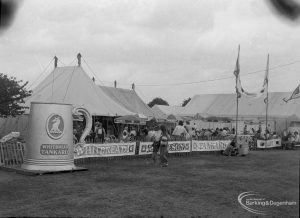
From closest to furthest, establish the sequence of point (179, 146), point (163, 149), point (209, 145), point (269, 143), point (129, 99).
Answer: point (163, 149), point (179, 146), point (209, 145), point (269, 143), point (129, 99)

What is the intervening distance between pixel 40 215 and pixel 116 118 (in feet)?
63.5

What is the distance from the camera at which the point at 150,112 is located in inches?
1282

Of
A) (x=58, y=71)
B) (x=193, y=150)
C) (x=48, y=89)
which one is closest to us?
(x=193, y=150)

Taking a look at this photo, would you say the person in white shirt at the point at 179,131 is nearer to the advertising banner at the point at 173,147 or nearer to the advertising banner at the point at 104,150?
the advertising banner at the point at 173,147

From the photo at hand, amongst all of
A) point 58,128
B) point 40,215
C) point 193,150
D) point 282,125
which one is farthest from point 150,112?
point 40,215

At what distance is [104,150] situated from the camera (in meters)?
17.2

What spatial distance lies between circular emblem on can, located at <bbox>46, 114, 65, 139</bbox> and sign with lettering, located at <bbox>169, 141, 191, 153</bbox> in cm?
802

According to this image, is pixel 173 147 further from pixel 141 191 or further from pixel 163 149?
pixel 141 191

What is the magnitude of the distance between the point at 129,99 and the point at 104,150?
17.2 meters

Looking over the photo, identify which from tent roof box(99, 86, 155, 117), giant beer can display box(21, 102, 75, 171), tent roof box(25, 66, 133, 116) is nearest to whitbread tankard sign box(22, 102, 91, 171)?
giant beer can display box(21, 102, 75, 171)

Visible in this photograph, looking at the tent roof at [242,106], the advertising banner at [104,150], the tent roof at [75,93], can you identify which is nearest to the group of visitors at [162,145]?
the advertising banner at [104,150]

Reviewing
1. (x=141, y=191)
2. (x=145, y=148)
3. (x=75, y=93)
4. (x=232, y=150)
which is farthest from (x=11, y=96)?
(x=141, y=191)

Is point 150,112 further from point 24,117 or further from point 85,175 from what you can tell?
point 85,175

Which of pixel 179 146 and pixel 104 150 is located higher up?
pixel 179 146
